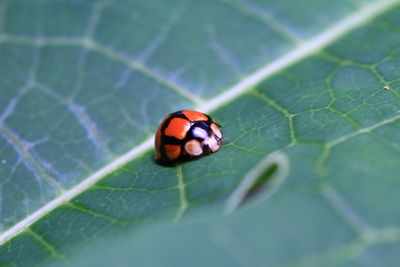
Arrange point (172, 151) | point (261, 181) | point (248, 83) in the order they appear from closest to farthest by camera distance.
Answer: point (261, 181) < point (172, 151) < point (248, 83)

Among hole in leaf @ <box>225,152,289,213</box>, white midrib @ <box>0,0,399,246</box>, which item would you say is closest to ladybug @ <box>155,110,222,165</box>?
white midrib @ <box>0,0,399,246</box>

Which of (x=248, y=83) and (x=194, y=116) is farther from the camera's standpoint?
(x=248, y=83)

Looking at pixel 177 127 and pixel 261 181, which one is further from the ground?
pixel 177 127

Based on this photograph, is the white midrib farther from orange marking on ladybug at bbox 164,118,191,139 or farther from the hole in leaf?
the hole in leaf

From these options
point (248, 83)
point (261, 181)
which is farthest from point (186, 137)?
point (261, 181)

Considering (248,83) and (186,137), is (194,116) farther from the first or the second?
(248,83)

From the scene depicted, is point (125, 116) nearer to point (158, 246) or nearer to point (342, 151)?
point (342, 151)

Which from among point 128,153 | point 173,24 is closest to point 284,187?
point 128,153
